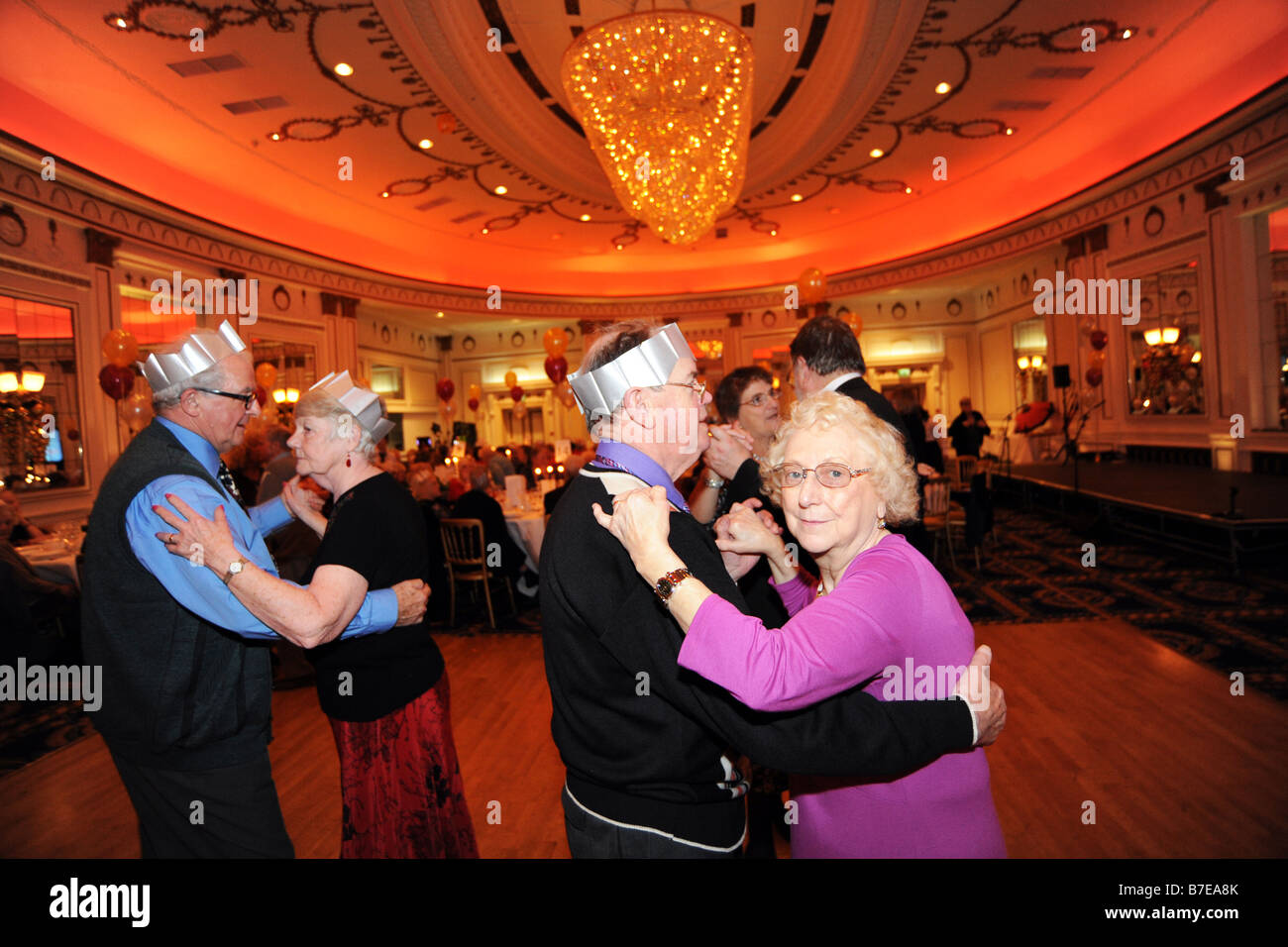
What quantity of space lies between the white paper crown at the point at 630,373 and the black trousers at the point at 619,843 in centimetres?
76

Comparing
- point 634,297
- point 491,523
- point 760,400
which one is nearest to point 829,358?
point 760,400

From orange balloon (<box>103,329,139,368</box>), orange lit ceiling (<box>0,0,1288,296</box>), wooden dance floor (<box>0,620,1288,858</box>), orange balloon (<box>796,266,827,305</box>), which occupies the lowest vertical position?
wooden dance floor (<box>0,620,1288,858</box>)

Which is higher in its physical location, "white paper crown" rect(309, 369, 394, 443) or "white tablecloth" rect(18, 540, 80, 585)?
"white paper crown" rect(309, 369, 394, 443)

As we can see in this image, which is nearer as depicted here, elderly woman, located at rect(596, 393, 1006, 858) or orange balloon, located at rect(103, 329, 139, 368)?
elderly woman, located at rect(596, 393, 1006, 858)

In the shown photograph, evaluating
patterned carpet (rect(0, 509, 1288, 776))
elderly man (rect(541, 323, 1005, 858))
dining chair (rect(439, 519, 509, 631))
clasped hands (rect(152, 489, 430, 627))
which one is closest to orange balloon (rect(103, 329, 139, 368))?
patterned carpet (rect(0, 509, 1288, 776))

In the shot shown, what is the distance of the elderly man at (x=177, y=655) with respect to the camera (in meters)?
1.55

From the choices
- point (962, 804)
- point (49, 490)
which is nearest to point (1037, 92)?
point (962, 804)

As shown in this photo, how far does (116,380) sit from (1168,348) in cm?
1271

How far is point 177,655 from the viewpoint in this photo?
1.58 m

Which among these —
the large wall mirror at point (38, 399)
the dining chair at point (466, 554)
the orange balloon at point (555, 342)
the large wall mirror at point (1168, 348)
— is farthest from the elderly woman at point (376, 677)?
the large wall mirror at point (1168, 348)

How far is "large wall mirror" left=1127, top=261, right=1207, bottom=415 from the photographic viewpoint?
30.2ft

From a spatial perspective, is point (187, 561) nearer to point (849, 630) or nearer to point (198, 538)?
point (198, 538)

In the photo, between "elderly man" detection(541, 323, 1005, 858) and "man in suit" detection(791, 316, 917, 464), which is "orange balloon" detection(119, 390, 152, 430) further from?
"elderly man" detection(541, 323, 1005, 858)
